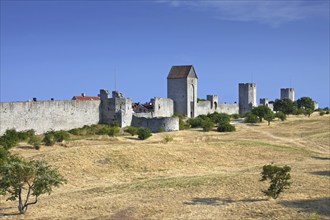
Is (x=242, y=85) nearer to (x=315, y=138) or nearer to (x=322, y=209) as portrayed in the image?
(x=315, y=138)

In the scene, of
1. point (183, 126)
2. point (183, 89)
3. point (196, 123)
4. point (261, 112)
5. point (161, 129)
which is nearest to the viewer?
point (161, 129)

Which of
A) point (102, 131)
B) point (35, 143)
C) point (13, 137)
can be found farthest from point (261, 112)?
point (13, 137)

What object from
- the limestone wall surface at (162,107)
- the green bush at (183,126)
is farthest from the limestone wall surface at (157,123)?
the limestone wall surface at (162,107)

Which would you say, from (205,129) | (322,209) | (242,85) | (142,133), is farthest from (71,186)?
(242,85)

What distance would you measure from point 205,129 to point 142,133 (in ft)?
29.3

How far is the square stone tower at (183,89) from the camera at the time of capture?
5388 centimetres

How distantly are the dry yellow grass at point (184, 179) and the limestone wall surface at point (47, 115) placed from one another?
494cm

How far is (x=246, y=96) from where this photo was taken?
67.4 metres

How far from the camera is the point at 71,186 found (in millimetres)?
21250

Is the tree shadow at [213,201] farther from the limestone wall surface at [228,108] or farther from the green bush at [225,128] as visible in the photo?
the limestone wall surface at [228,108]

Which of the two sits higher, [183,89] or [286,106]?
[183,89]

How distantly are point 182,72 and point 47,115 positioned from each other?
2218 centimetres

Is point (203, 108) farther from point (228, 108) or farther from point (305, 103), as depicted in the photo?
point (305, 103)

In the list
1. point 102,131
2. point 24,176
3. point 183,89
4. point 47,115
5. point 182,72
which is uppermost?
point 182,72
